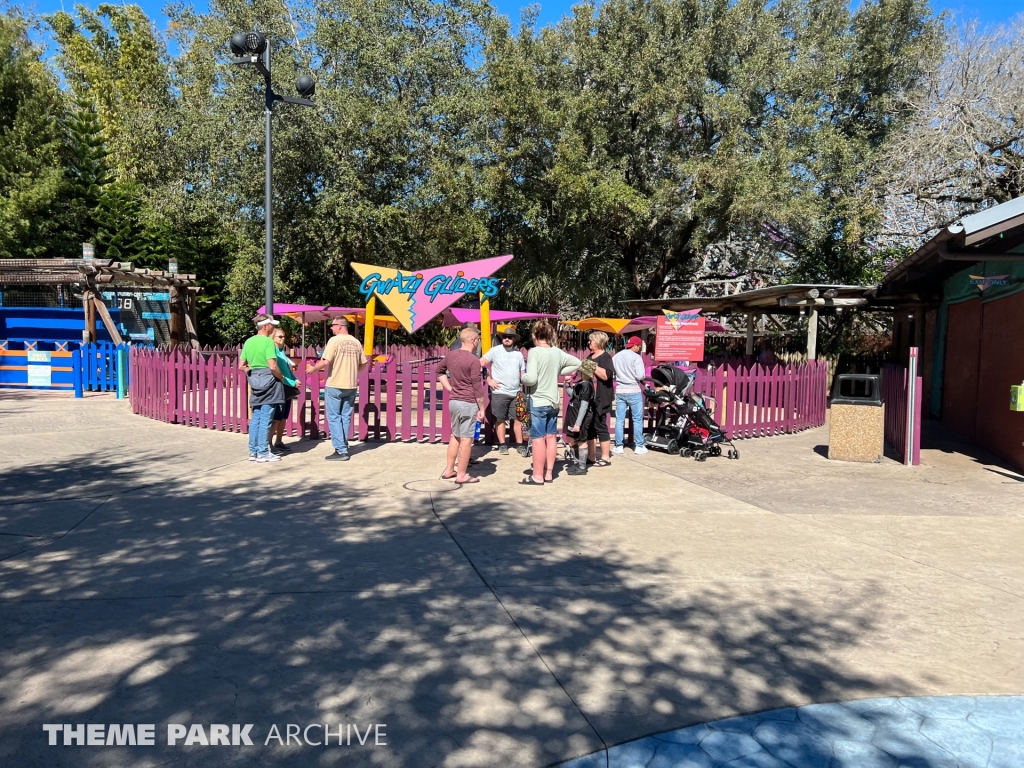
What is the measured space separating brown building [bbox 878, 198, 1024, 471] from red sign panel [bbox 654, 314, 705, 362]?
3.27 metres

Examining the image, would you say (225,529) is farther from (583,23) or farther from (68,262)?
(583,23)

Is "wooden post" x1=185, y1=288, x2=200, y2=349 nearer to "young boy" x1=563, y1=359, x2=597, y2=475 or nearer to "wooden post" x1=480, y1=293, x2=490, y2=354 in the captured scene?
"wooden post" x1=480, y1=293, x2=490, y2=354

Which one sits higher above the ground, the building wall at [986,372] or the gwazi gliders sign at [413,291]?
the gwazi gliders sign at [413,291]

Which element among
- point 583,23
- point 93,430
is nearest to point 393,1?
point 583,23

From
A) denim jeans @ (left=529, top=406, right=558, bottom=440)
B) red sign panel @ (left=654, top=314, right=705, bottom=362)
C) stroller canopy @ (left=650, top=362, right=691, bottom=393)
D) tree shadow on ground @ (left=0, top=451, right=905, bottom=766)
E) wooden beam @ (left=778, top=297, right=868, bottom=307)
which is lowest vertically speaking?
tree shadow on ground @ (left=0, top=451, right=905, bottom=766)

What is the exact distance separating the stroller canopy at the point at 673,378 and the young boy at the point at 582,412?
6.73 feet

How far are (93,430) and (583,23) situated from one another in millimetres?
16518

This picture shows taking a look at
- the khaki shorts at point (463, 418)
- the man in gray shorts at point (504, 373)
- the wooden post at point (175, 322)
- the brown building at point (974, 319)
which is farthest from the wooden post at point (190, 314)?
the brown building at point (974, 319)

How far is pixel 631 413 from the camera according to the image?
35.0 ft

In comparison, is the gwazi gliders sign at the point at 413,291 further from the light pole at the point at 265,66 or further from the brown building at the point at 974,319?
the brown building at the point at 974,319

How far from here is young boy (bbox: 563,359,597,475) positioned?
8.88 meters

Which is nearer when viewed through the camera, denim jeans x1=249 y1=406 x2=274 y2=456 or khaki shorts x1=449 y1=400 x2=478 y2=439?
khaki shorts x1=449 y1=400 x2=478 y2=439

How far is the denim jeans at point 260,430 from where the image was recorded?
9.18 m

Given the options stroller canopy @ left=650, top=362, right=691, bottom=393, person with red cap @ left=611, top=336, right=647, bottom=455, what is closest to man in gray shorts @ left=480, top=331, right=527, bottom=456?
person with red cap @ left=611, top=336, right=647, bottom=455
